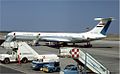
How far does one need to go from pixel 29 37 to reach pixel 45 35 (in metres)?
3.85

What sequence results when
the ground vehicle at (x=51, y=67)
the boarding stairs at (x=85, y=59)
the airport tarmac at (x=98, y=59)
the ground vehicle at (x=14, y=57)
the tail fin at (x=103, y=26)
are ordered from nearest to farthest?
the boarding stairs at (x=85, y=59)
the ground vehicle at (x=51, y=67)
the airport tarmac at (x=98, y=59)
the ground vehicle at (x=14, y=57)
the tail fin at (x=103, y=26)

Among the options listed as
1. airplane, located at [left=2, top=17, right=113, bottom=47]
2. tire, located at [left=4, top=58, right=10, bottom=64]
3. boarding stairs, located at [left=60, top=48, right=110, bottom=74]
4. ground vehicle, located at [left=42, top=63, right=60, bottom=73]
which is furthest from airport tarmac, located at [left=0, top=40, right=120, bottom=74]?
airplane, located at [left=2, top=17, right=113, bottom=47]

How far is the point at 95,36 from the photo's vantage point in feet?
215

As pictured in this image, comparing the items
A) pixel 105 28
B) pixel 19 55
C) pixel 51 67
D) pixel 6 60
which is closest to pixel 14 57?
pixel 19 55

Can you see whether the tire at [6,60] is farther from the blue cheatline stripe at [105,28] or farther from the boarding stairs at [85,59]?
the blue cheatline stripe at [105,28]

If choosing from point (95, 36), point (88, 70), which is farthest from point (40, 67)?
point (95, 36)

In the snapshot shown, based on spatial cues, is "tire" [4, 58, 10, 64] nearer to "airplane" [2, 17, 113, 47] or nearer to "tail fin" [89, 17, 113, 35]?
"airplane" [2, 17, 113, 47]

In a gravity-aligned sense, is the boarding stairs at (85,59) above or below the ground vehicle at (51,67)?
above

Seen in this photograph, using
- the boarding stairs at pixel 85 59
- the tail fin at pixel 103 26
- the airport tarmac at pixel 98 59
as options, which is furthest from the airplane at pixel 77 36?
the boarding stairs at pixel 85 59

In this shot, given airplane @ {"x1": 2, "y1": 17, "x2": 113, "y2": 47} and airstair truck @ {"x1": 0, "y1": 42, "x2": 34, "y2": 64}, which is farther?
airplane @ {"x1": 2, "y1": 17, "x2": 113, "y2": 47}

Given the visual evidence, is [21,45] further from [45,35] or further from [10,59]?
[45,35]

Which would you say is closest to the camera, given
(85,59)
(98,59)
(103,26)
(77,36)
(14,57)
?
(85,59)

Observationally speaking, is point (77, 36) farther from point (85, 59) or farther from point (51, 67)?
point (85, 59)

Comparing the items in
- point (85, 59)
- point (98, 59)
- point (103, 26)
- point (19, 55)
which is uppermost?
point (103, 26)
